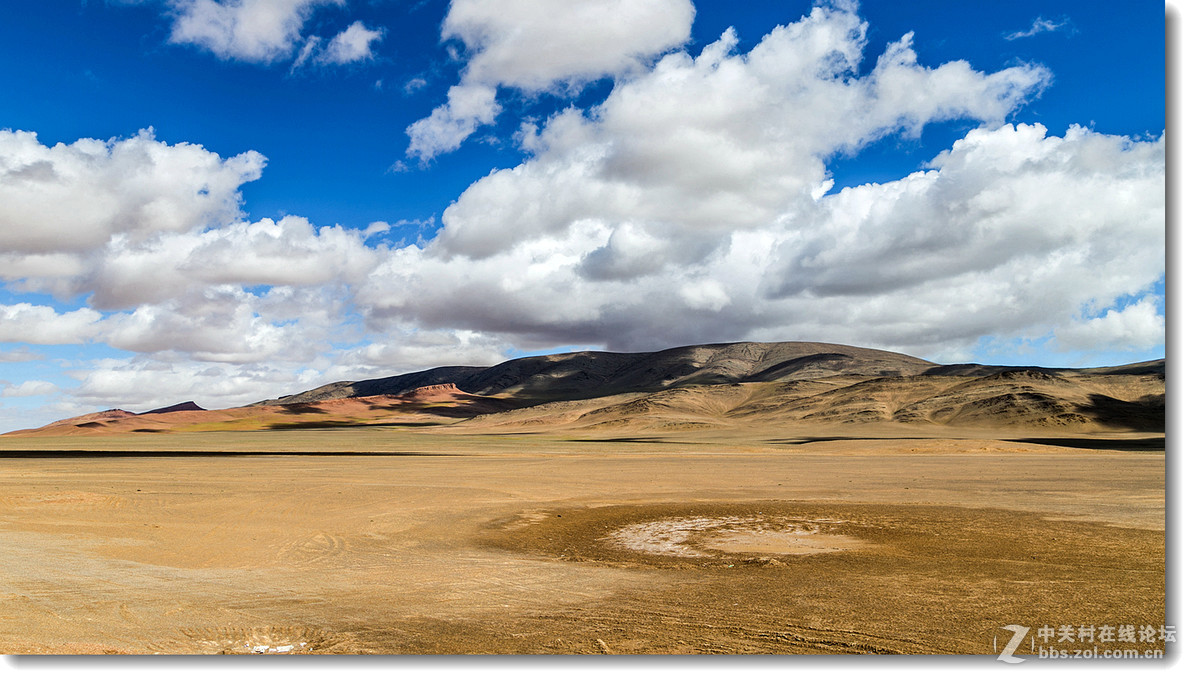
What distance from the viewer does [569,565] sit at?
1308 centimetres

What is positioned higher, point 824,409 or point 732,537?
point 824,409

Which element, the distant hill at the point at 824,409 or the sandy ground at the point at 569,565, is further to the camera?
the distant hill at the point at 824,409

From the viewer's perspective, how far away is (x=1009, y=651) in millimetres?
6516

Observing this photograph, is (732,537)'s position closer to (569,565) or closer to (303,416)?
(569,565)

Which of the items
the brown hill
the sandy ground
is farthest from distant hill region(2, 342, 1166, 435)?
the sandy ground

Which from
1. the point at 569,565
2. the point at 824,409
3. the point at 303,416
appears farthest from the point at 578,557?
the point at 303,416

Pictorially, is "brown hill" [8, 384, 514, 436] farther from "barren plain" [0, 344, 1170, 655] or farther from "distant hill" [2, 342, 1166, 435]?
"barren plain" [0, 344, 1170, 655]

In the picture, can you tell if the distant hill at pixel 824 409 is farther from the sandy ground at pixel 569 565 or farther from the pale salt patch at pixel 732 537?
the pale salt patch at pixel 732 537

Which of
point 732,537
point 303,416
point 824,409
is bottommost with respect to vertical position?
point 303,416

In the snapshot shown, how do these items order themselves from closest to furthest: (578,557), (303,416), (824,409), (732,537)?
(578,557) < (732,537) < (824,409) < (303,416)

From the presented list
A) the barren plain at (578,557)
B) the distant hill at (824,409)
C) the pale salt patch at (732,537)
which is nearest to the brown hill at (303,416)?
the distant hill at (824,409)

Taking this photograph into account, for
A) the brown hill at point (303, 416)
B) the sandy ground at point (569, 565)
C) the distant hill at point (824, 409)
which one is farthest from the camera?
the brown hill at point (303, 416)

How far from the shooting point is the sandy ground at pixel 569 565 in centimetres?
812

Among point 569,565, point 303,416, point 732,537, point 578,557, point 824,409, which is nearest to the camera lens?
point 569,565
